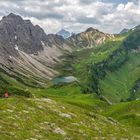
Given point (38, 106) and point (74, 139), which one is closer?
point (74, 139)

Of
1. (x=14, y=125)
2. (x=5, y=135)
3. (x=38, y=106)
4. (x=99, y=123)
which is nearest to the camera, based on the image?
(x=5, y=135)

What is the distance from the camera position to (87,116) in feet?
252

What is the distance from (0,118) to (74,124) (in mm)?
A: 15826

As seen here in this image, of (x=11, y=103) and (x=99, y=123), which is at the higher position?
(x=11, y=103)

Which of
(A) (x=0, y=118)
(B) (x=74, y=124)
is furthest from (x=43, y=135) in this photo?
(B) (x=74, y=124)

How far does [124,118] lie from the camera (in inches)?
5832

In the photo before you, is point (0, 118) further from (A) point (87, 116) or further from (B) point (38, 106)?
(A) point (87, 116)

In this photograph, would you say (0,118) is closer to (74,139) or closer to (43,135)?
(43,135)

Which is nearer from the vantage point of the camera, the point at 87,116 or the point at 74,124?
the point at 74,124

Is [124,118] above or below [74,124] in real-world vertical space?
below

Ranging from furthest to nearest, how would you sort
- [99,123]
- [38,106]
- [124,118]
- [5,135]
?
[124,118], [99,123], [38,106], [5,135]

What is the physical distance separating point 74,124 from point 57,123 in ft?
15.6

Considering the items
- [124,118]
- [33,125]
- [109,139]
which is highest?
[33,125]

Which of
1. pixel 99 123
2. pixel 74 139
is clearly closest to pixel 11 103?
pixel 74 139
